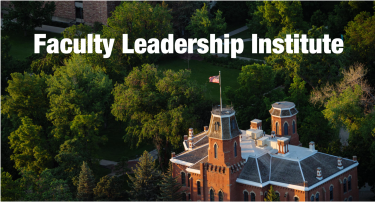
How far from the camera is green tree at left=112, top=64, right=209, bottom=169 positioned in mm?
91062

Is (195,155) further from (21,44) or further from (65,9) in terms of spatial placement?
(65,9)

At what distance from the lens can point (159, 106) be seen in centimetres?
9369

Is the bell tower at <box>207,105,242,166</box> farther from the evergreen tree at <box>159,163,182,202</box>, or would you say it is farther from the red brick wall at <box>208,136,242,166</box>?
the evergreen tree at <box>159,163,182,202</box>

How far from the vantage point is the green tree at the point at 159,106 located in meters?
91.1

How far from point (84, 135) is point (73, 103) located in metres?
6.18

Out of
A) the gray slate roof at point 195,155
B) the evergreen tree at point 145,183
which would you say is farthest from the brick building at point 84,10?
the evergreen tree at point 145,183

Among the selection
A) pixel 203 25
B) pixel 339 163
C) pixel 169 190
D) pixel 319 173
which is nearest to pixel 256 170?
pixel 319 173

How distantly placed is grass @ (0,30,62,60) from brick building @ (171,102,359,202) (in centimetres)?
6875

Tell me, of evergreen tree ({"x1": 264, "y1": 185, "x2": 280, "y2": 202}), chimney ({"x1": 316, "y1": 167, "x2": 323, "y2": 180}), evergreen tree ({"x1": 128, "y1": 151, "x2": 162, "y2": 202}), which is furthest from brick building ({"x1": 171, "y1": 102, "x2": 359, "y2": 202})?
evergreen tree ({"x1": 128, "y1": 151, "x2": 162, "y2": 202})

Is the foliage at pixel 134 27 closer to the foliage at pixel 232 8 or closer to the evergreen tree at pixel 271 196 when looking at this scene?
the foliage at pixel 232 8

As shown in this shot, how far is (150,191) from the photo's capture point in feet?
259

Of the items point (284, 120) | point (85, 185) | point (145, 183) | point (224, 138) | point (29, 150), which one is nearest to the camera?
point (224, 138)

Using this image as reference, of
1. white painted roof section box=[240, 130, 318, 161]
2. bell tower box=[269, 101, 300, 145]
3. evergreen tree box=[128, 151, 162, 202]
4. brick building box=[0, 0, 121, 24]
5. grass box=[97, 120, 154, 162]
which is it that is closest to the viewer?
white painted roof section box=[240, 130, 318, 161]

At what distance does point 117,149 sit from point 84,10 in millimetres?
54185
